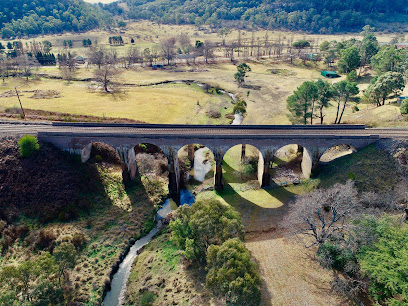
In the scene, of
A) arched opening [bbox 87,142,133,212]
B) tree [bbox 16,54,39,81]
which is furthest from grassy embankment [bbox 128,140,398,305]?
tree [bbox 16,54,39,81]

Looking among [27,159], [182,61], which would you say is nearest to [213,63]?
[182,61]

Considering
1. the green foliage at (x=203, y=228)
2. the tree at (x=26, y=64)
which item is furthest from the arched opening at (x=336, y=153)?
the tree at (x=26, y=64)

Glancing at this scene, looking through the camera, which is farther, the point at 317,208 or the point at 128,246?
the point at 128,246

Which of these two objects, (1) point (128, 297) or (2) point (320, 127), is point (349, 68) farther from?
(1) point (128, 297)

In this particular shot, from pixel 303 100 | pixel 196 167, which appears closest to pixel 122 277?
pixel 196 167

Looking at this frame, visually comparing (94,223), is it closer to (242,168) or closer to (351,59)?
(242,168)

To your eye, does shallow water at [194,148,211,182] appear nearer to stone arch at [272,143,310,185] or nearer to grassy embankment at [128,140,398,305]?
grassy embankment at [128,140,398,305]

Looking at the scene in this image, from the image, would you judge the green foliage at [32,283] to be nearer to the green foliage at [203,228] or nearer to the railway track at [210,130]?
the green foliage at [203,228]
